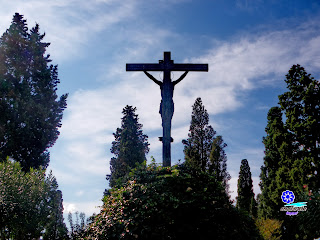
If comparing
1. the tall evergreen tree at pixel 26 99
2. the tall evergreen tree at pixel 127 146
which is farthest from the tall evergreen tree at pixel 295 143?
the tall evergreen tree at pixel 26 99

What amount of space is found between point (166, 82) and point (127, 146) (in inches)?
992

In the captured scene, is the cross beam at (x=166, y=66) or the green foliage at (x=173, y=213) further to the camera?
the cross beam at (x=166, y=66)

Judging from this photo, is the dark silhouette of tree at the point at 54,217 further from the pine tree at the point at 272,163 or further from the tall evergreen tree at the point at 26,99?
the pine tree at the point at 272,163

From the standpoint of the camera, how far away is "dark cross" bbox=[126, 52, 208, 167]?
927 cm

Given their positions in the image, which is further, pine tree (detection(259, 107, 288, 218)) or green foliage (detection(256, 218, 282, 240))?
pine tree (detection(259, 107, 288, 218))

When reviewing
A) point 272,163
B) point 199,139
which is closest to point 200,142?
point 199,139

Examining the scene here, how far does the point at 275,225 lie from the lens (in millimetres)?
30266

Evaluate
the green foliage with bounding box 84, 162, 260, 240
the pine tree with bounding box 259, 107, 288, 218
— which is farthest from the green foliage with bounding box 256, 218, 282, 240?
the green foliage with bounding box 84, 162, 260, 240

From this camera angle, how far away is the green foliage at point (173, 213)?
6168 mm

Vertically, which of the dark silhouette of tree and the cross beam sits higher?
the cross beam

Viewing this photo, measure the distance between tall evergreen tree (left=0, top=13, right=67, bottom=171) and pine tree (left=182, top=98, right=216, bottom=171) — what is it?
13126mm

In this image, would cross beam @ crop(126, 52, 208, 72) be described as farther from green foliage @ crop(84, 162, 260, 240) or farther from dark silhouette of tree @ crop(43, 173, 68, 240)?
dark silhouette of tree @ crop(43, 173, 68, 240)

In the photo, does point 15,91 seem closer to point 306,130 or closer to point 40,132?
point 40,132

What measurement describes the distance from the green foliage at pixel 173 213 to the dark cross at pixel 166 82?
2320 mm
